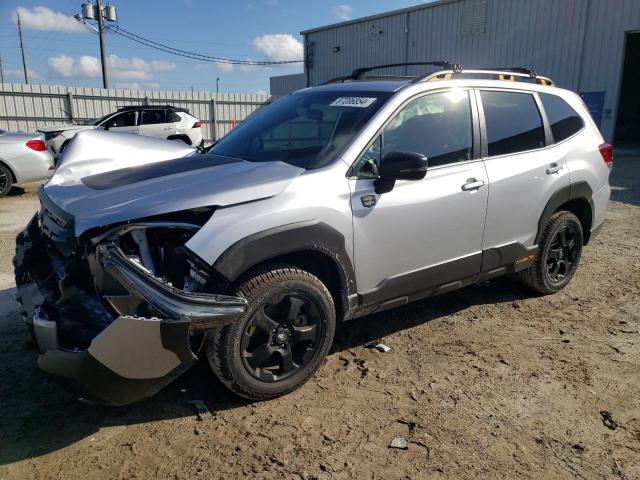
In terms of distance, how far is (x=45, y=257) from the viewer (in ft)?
10.5

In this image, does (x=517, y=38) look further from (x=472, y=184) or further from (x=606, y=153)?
(x=472, y=184)

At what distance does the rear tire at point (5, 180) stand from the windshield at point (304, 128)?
7797 millimetres

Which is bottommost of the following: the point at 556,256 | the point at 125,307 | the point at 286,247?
the point at 556,256

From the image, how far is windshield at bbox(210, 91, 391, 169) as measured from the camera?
10.7 ft

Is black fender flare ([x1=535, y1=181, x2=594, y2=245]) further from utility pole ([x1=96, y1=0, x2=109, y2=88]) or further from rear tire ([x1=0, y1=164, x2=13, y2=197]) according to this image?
utility pole ([x1=96, y1=0, x2=109, y2=88])

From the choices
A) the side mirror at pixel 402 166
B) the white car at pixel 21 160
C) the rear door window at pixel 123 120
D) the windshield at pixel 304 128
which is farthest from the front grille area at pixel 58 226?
the rear door window at pixel 123 120

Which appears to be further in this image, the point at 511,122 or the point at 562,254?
the point at 562,254

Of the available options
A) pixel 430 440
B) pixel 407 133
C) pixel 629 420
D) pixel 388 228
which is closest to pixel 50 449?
pixel 430 440

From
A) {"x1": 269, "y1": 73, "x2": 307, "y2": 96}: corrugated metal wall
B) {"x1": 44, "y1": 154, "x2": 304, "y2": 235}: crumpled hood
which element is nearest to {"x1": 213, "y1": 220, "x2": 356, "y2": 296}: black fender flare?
{"x1": 44, "y1": 154, "x2": 304, "y2": 235}: crumpled hood

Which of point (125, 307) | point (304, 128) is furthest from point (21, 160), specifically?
point (125, 307)

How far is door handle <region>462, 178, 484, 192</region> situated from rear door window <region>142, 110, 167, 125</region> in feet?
45.1

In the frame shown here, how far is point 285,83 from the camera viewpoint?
33.3 metres

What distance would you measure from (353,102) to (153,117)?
13.5 meters

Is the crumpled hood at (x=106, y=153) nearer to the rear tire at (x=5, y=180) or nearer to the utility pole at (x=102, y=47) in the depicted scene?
the rear tire at (x=5, y=180)
